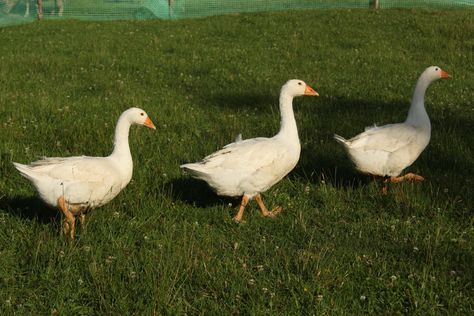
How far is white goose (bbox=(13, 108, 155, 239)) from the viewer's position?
5.18 meters

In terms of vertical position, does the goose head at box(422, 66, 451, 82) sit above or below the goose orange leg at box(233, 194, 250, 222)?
above

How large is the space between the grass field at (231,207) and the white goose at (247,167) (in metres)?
0.27

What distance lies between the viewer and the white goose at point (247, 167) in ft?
19.3

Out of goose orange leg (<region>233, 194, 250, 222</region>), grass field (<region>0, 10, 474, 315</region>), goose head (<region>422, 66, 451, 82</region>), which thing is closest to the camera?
grass field (<region>0, 10, 474, 315</region>)

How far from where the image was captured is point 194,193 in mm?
6609

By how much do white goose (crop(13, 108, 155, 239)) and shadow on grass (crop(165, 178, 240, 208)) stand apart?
3.11 feet

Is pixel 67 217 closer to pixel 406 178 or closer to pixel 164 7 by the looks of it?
pixel 406 178

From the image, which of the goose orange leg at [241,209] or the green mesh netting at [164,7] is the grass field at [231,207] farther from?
the green mesh netting at [164,7]

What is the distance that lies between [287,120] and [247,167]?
915 mm

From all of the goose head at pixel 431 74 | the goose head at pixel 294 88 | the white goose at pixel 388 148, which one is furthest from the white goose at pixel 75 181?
the goose head at pixel 431 74

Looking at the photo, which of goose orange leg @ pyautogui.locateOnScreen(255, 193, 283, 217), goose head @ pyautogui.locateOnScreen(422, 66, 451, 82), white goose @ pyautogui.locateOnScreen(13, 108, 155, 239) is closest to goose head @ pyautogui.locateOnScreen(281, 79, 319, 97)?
goose orange leg @ pyautogui.locateOnScreen(255, 193, 283, 217)

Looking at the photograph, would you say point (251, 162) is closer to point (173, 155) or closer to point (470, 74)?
point (173, 155)

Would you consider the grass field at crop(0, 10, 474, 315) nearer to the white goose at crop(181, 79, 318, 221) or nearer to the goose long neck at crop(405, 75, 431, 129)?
the white goose at crop(181, 79, 318, 221)

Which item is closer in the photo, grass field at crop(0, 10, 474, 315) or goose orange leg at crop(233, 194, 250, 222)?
grass field at crop(0, 10, 474, 315)
